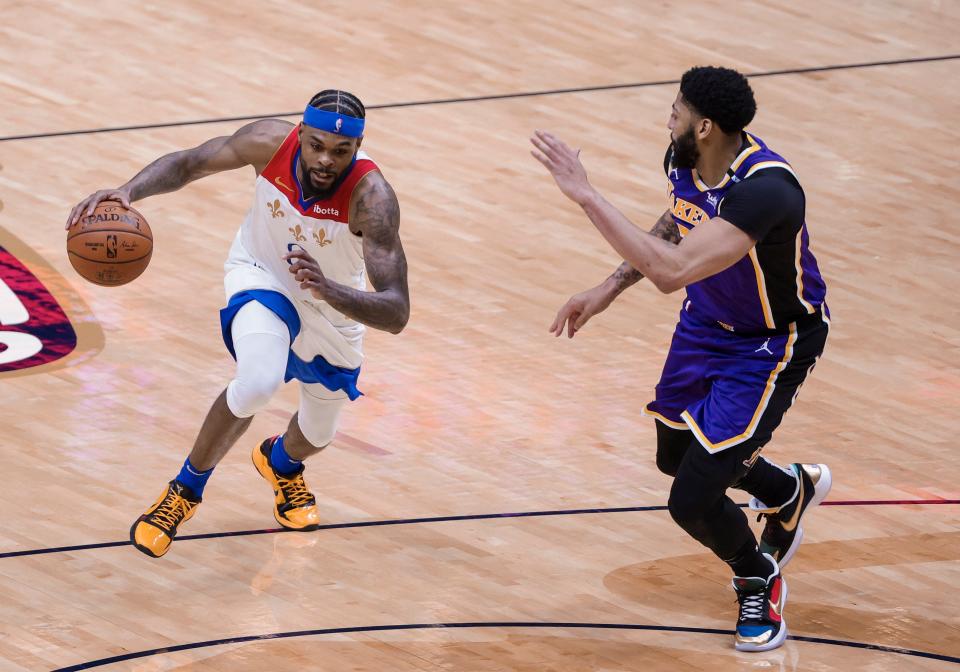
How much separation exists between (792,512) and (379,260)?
185cm

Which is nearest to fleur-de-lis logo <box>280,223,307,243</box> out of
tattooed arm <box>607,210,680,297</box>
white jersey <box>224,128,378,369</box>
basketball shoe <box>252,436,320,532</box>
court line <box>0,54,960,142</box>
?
white jersey <box>224,128,378,369</box>

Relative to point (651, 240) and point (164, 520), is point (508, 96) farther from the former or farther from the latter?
point (651, 240)

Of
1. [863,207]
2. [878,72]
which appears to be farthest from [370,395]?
[878,72]

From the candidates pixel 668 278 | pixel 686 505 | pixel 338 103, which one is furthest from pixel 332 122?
pixel 686 505

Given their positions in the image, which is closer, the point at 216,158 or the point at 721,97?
the point at 721,97

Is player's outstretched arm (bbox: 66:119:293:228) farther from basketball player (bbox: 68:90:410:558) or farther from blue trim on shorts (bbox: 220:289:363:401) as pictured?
blue trim on shorts (bbox: 220:289:363:401)

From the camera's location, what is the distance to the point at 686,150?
610cm

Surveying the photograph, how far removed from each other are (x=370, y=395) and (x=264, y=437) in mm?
745

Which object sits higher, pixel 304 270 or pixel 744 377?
pixel 304 270

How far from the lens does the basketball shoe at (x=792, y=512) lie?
6801 millimetres

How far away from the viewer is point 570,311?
6.48 metres

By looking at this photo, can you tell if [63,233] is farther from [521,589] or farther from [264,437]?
[521,589]

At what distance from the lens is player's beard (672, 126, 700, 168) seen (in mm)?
6051

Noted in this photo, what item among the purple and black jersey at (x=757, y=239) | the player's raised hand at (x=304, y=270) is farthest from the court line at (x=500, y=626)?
the player's raised hand at (x=304, y=270)
